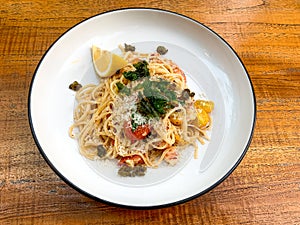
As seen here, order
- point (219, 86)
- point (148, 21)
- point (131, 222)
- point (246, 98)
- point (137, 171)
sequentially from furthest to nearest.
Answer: point (148, 21) < point (219, 86) < point (246, 98) < point (137, 171) < point (131, 222)

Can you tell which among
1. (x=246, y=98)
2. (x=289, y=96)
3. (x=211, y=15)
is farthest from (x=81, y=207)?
(x=211, y=15)

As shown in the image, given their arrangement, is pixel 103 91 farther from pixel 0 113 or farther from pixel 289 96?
pixel 289 96

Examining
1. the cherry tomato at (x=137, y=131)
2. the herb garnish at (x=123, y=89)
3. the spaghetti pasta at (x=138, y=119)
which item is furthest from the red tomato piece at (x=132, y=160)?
the herb garnish at (x=123, y=89)

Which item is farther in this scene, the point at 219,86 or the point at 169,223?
the point at 219,86

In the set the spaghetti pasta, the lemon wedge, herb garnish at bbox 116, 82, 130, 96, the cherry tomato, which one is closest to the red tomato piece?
the spaghetti pasta

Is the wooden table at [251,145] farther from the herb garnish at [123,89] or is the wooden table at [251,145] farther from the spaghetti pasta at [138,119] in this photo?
the herb garnish at [123,89]
